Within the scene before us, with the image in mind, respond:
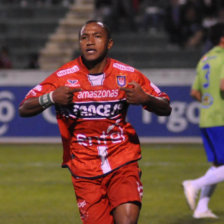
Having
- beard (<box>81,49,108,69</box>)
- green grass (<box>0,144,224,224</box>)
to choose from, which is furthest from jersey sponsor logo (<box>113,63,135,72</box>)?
green grass (<box>0,144,224,224</box>)

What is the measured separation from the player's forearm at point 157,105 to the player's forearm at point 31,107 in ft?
2.53

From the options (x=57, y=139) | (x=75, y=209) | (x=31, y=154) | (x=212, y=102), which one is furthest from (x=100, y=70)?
(x=57, y=139)

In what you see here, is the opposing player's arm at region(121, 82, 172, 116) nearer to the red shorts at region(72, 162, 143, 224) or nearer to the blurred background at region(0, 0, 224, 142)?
the red shorts at region(72, 162, 143, 224)

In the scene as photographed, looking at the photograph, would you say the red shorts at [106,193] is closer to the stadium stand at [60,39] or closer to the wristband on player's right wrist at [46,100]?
the wristband on player's right wrist at [46,100]

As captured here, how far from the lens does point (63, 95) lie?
16.2 ft

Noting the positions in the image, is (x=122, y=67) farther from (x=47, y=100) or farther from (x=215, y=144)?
(x=215, y=144)

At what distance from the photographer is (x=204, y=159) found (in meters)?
12.6

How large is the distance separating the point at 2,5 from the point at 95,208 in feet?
60.7

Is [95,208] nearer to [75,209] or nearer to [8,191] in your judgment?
[75,209]

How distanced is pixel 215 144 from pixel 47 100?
9.90 feet

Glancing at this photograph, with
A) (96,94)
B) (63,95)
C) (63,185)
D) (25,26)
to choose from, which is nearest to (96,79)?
(96,94)

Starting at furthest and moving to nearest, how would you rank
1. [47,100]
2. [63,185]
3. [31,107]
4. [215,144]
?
1. [63,185]
2. [215,144]
3. [31,107]
4. [47,100]

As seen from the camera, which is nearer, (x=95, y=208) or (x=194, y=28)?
(x=95, y=208)

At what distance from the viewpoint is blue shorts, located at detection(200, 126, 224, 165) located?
25.0ft
